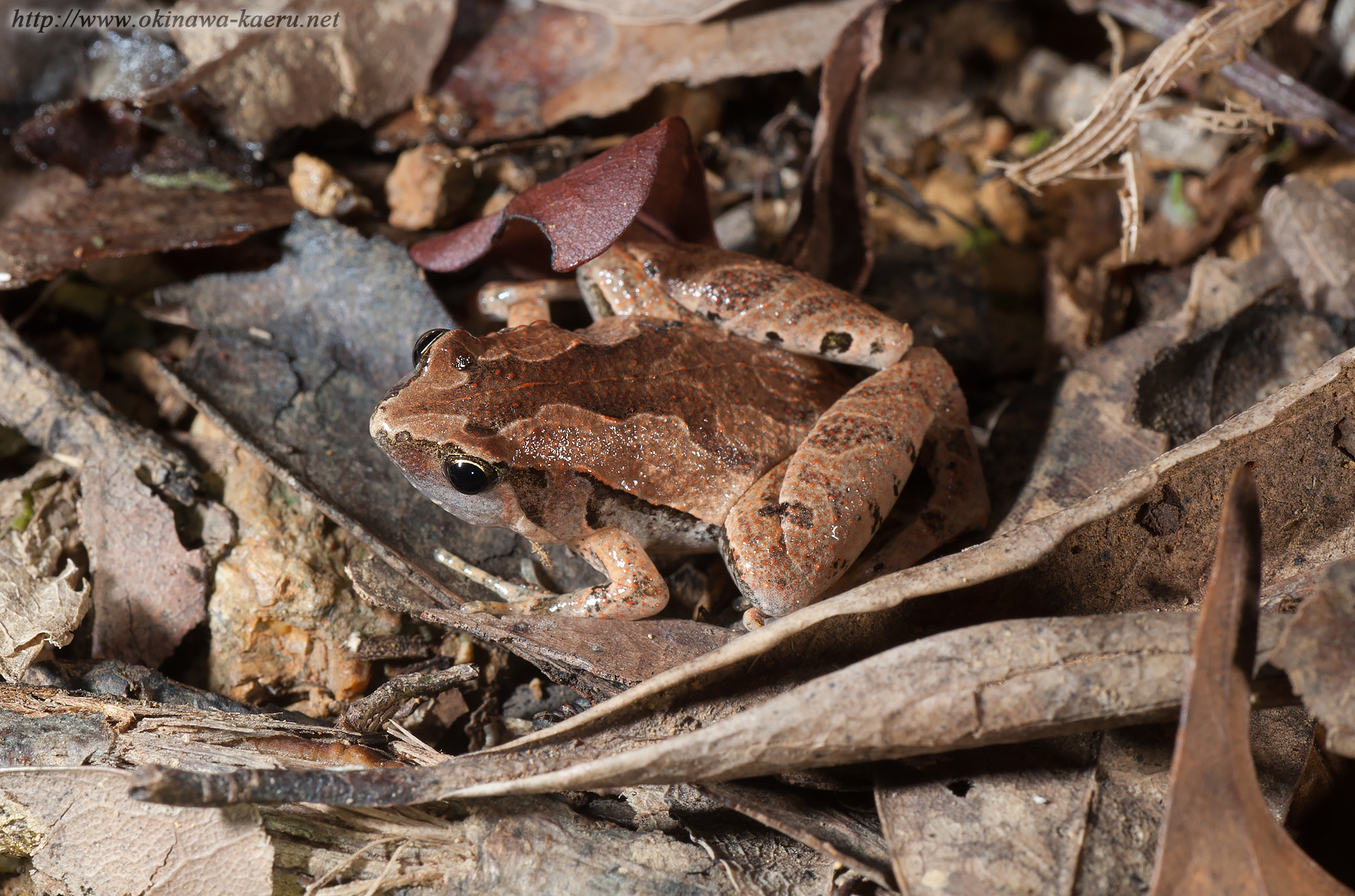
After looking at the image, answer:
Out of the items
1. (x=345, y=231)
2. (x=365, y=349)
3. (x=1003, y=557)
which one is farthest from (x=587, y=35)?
(x=1003, y=557)

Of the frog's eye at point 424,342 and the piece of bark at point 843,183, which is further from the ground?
the piece of bark at point 843,183

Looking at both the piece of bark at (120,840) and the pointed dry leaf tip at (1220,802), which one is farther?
the piece of bark at (120,840)

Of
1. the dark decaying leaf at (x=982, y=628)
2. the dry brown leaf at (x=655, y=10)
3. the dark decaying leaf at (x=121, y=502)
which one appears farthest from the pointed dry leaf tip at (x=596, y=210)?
the dark decaying leaf at (x=982, y=628)

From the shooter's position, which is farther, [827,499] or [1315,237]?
[1315,237]

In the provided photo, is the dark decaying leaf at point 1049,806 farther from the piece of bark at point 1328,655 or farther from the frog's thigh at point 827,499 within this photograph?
the frog's thigh at point 827,499

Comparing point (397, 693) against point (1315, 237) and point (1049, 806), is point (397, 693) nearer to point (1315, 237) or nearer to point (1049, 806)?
point (1049, 806)

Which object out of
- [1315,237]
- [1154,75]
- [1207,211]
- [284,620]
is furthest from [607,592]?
[1207,211]
